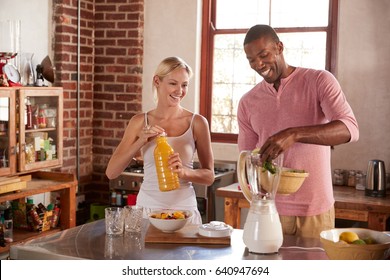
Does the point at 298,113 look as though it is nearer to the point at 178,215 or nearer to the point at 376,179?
the point at 178,215

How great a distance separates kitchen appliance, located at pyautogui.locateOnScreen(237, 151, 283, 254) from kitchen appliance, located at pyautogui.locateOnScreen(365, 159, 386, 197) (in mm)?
2088

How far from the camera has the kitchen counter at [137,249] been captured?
2037 millimetres

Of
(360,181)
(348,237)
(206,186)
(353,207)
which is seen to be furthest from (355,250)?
(360,181)

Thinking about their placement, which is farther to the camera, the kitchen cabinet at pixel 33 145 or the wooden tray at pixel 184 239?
the kitchen cabinet at pixel 33 145

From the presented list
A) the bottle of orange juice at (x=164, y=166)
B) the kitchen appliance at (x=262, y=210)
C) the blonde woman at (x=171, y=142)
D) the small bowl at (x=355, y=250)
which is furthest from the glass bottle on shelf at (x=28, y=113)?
the small bowl at (x=355, y=250)

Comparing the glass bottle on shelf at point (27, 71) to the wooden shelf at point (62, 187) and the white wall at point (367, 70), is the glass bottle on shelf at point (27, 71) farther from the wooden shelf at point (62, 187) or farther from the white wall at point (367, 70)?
the white wall at point (367, 70)

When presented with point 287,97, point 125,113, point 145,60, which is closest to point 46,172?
point 125,113

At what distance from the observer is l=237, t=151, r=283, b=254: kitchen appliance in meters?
2.01

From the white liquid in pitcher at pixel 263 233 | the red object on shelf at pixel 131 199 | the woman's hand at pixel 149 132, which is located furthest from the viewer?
the red object on shelf at pixel 131 199

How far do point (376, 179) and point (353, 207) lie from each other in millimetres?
367

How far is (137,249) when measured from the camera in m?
2.11

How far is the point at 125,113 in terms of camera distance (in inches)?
200

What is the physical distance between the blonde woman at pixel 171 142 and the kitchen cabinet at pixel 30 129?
137 centimetres
